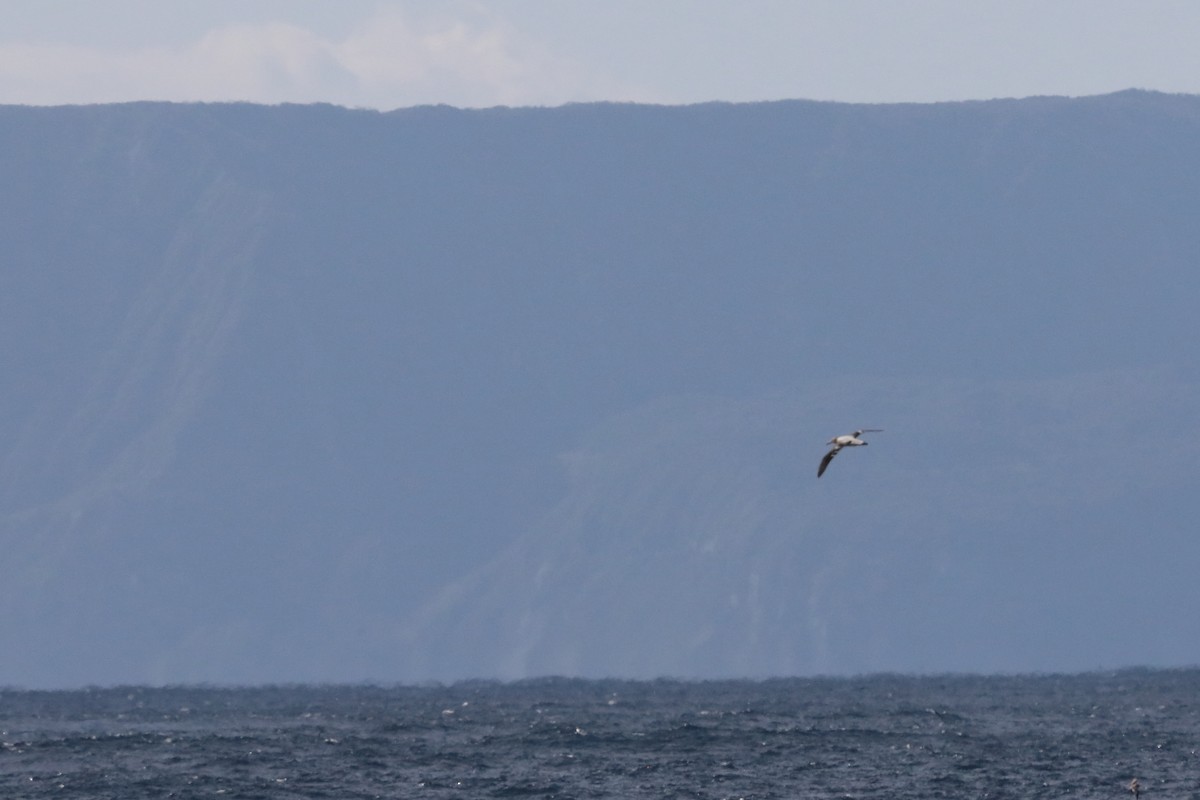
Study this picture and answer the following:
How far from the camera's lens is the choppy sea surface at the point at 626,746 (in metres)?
57.0

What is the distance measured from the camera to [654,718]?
8656 centimetres

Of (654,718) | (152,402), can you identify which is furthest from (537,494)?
(654,718)

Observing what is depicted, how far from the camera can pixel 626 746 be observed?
69.7m

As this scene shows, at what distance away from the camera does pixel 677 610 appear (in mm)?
161000

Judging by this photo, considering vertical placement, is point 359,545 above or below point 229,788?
above

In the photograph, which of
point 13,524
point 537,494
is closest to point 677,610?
point 537,494

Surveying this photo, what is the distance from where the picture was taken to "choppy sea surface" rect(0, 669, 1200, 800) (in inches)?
2245

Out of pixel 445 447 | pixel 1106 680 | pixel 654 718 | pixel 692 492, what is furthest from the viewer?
pixel 445 447

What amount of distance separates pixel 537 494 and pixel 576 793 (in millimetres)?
127256

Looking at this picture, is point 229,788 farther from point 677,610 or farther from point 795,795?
point 677,610

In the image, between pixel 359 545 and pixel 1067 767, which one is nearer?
pixel 1067 767

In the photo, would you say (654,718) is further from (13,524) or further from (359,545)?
(13,524)

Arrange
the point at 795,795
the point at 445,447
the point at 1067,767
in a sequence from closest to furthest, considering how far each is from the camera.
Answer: the point at 795,795, the point at 1067,767, the point at 445,447

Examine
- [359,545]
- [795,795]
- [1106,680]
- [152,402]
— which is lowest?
[795,795]
